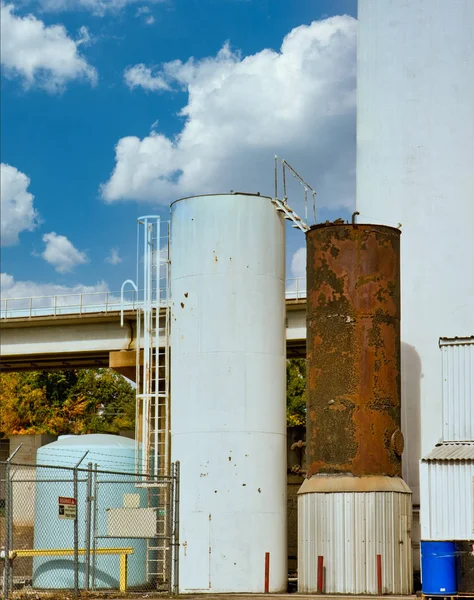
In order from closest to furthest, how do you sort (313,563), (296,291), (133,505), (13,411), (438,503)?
(438,503)
(313,563)
(133,505)
(296,291)
(13,411)

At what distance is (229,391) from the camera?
28.1m

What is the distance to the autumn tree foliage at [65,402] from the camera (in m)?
84.9

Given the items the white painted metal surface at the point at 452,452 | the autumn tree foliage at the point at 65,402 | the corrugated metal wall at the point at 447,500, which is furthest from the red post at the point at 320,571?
the autumn tree foliage at the point at 65,402

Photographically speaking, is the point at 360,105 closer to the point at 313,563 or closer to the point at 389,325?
the point at 389,325

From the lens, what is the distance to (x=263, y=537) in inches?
1088

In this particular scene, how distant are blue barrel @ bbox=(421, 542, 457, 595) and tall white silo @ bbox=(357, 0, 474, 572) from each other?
643 cm

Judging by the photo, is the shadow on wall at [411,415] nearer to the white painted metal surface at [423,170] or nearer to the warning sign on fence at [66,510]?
the white painted metal surface at [423,170]

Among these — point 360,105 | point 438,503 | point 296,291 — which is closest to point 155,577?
point 438,503

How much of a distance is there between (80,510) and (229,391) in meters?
5.06

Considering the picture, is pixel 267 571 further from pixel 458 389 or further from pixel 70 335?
pixel 70 335

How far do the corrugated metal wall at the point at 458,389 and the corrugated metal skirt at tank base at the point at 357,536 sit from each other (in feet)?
7.09

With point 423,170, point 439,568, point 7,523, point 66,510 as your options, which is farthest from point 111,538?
point 423,170

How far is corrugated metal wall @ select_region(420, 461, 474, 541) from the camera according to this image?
23.5m

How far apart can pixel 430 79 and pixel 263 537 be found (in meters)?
13.9
